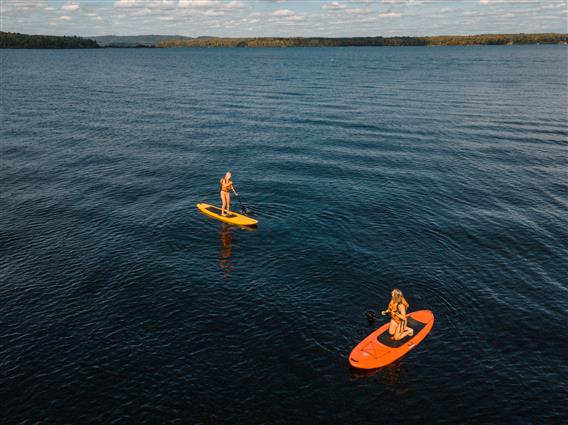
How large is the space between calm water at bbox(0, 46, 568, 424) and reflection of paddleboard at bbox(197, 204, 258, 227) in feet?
3.36

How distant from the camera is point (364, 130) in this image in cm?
7275

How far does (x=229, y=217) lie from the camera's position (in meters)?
38.8

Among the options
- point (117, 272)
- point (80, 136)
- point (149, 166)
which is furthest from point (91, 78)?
point (117, 272)

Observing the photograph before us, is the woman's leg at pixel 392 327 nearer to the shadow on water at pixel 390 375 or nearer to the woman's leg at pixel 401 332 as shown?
the woman's leg at pixel 401 332

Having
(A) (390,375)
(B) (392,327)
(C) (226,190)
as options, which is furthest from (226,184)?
(A) (390,375)

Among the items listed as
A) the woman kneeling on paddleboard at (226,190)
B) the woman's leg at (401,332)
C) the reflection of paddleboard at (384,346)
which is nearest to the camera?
the reflection of paddleboard at (384,346)

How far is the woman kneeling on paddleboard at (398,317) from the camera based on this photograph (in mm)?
22859

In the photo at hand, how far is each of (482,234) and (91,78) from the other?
149 meters

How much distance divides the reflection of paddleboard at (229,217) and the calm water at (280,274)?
103 cm

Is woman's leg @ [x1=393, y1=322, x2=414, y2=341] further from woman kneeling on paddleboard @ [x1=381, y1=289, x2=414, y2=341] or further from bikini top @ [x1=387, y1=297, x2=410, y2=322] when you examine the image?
bikini top @ [x1=387, y1=297, x2=410, y2=322]

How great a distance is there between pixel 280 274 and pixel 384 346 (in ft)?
33.2

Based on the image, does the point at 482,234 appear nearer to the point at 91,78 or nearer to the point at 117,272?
the point at 117,272

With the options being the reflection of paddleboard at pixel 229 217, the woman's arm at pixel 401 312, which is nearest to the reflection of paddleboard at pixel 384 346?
the woman's arm at pixel 401 312

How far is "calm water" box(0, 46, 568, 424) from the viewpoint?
20531 mm
